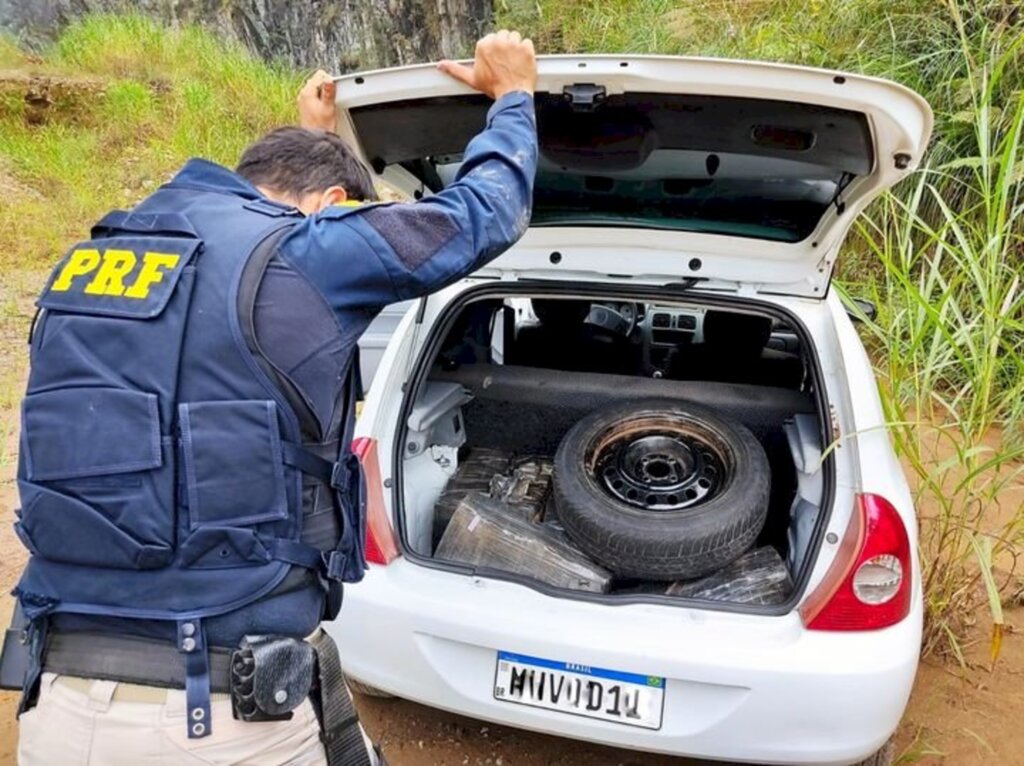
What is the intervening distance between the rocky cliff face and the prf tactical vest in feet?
37.2

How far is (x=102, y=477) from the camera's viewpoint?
1218mm

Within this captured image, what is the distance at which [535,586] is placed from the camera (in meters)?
1.97

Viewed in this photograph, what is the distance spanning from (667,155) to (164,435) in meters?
1.63

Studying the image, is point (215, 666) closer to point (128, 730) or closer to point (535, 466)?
point (128, 730)

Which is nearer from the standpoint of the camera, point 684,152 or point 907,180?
point 684,152

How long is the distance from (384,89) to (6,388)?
4.09 metres

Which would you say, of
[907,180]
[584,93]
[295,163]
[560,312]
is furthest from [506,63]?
[907,180]

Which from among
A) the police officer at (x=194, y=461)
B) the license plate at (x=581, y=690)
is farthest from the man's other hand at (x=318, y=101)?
the license plate at (x=581, y=690)

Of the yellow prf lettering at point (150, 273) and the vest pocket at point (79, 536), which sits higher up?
the yellow prf lettering at point (150, 273)

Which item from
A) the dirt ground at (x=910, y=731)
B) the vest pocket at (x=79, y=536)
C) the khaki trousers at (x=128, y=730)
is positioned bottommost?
the dirt ground at (x=910, y=731)

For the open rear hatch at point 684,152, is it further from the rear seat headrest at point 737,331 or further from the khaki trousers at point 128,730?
the khaki trousers at point 128,730

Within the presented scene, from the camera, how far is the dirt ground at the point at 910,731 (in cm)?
221

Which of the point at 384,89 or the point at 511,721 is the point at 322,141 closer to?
the point at 384,89

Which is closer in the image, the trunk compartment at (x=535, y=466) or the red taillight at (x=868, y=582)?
the red taillight at (x=868, y=582)
